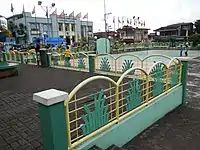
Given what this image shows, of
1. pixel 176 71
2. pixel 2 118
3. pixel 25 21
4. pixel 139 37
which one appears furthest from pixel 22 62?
pixel 139 37

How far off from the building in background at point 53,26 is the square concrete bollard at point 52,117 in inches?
1505

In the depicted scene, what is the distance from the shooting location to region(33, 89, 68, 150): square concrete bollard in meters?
1.87

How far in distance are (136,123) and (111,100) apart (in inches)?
27.9

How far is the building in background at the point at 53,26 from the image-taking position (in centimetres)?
4356

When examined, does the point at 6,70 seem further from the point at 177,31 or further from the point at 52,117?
the point at 177,31

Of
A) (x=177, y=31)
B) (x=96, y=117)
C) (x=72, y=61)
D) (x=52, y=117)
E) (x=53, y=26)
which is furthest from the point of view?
(x=177, y=31)

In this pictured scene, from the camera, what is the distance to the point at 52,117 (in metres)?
1.89

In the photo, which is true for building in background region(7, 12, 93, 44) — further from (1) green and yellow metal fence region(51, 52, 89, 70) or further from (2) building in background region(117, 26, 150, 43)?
(1) green and yellow metal fence region(51, 52, 89, 70)

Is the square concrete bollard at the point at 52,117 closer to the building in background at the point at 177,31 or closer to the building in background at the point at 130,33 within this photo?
the building in background at the point at 177,31

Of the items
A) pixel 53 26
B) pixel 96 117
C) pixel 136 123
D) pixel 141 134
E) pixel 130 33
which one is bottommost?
pixel 141 134

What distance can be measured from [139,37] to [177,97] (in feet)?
170

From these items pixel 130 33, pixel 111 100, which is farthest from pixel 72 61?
pixel 130 33

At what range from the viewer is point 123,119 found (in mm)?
3078

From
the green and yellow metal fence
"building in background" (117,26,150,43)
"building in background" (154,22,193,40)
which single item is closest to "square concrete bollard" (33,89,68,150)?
the green and yellow metal fence
